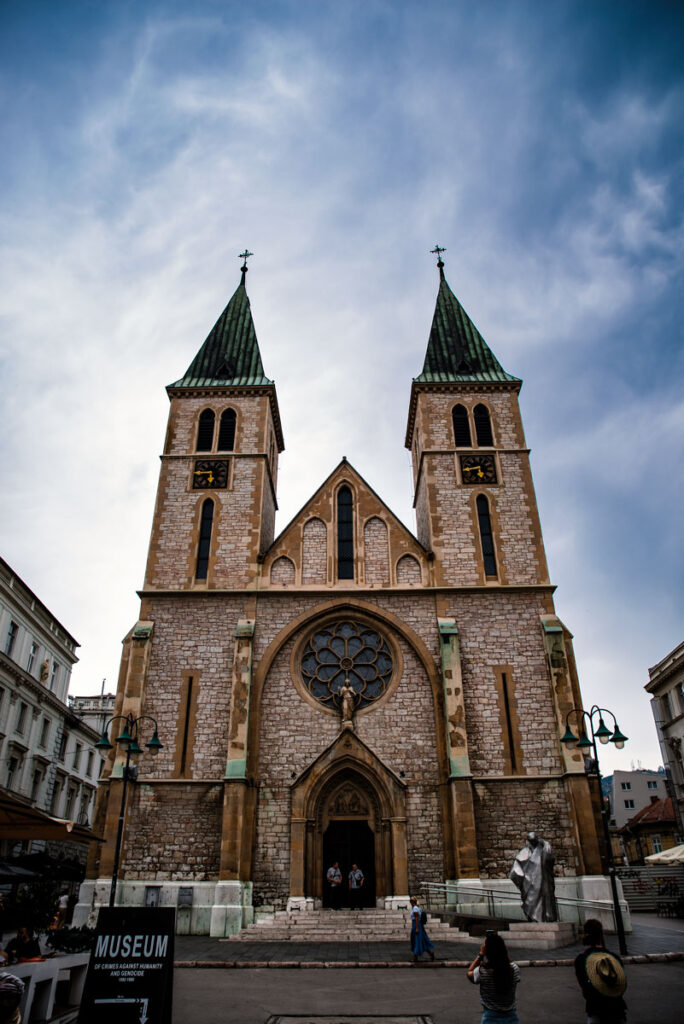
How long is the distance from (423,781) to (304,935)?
5530mm

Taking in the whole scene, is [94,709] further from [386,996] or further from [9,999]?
[9,999]

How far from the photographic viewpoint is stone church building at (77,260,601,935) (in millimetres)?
19547

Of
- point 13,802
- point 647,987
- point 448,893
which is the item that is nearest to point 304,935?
point 448,893

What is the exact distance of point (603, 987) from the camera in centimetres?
554

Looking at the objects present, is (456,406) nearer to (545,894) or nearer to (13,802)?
(545,894)

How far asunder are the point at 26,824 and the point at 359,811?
12.9 meters

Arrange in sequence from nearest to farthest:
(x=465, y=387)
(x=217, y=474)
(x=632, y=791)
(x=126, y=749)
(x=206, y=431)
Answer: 1. (x=126, y=749)
2. (x=217, y=474)
3. (x=206, y=431)
4. (x=465, y=387)
5. (x=632, y=791)

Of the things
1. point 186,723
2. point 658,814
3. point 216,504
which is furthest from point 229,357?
point 658,814

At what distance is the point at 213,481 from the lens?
86.6ft

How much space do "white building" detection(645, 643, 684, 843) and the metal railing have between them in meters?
22.1

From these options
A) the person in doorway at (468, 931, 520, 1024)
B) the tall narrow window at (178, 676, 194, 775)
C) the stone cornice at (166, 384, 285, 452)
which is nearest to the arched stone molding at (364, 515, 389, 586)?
the tall narrow window at (178, 676, 194, 775)

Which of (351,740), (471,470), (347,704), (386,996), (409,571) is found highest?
(471,470)

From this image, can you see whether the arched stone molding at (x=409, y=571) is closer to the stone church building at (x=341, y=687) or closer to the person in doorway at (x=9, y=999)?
the stone church building at (x=341, y=687)

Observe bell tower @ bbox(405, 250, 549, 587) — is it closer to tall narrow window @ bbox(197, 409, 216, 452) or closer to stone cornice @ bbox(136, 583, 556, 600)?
stone cornice @ bbox(136, 583, 556, 600)
